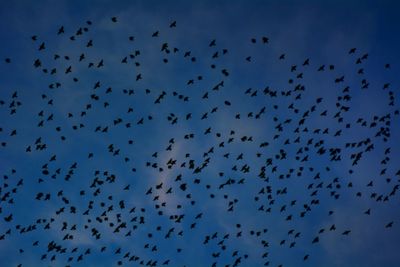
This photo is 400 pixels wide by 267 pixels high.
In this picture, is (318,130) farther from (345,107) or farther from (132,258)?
(132,258)

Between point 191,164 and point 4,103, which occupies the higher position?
point 4,103

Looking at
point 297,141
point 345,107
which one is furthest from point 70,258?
point 345,107

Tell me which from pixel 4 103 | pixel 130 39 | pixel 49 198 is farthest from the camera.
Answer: pixel 49 198

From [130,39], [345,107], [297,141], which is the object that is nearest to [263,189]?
[297,141]

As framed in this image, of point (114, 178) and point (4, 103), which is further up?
point (4, 103)

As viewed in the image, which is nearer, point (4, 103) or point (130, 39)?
point (130, 39)

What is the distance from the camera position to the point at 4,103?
36094mm

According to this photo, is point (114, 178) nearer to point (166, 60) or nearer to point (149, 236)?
point (149, 236)

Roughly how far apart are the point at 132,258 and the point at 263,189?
445 inches

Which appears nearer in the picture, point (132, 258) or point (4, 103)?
point (4, 103)

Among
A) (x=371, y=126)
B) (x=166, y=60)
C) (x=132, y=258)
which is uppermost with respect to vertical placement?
(x=166, y=60)

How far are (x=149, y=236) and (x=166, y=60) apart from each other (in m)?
12.9

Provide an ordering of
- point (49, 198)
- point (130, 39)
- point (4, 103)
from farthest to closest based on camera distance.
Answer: point (49, 198)
point (4, 103)
point (130, 39)

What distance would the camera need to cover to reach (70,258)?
131 feet
